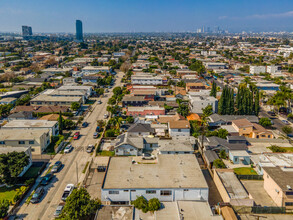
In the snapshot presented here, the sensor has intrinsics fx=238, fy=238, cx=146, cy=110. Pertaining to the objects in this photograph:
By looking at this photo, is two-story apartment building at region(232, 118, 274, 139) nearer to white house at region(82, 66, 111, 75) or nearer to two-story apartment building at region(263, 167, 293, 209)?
two-story apartment building at region(263, 167, 293, 209)

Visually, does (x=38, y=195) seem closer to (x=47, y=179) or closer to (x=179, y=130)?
(x=47, y=179)

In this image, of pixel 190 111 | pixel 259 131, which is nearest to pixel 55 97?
pixel 190 111

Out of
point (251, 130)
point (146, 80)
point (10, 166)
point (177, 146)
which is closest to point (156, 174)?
point (177, 146)

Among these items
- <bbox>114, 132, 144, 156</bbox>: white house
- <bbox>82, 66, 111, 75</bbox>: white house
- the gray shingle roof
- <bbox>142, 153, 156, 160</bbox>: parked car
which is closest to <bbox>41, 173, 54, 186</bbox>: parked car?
<bbox>114, 132, 144, 156</bbox>: white house

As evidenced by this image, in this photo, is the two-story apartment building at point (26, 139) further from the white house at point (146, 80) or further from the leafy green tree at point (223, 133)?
the white house at point (146, 80)

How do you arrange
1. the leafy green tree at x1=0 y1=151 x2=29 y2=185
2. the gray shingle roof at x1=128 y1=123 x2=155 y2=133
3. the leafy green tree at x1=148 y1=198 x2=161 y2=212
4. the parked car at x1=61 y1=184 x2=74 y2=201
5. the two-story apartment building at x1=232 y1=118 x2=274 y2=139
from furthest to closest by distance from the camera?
1. the two-story apartment building at x1=232 y1=118 x2=274 y2=139
2. the gray shingle roof at x1=128 y1=123 x2=155 y2=133
3. the leafy green tree at x1=0 y1=151 x2=29 y2=185
4. the parked car at x1=61 y1=184 x2=74 y2=201
5. the leafy green tree at x1=148 y1=198 x2=161 y2=212

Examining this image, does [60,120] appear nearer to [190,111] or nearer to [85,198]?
[85,198]
